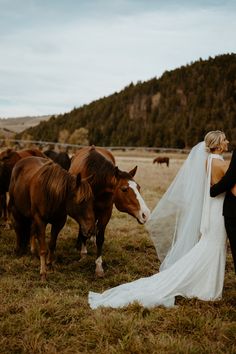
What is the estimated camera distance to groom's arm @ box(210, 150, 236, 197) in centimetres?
546

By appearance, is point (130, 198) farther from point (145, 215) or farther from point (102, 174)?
point (102, 174)

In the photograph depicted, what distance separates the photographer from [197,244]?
6.14 meters

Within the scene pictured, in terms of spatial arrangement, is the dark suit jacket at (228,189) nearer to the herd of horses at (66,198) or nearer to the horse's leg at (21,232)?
the herd of horses at (66,198)

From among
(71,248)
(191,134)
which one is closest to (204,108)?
(191,134)

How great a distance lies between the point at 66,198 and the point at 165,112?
88764 millimetres

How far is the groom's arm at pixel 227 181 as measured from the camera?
5461 millimetres

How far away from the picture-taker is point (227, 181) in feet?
18.3

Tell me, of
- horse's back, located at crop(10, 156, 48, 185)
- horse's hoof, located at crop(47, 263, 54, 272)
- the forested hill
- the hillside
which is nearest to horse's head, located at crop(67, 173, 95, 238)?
horse's hoof, located at crop(47, 263, 54, 272)

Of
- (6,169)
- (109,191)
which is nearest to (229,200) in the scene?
(109,191)

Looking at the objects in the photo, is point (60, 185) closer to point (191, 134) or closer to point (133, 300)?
point (133, 300)

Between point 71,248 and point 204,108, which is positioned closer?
point 71,248

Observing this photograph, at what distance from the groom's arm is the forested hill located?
70.5 metres

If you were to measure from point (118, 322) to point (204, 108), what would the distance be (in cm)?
8673

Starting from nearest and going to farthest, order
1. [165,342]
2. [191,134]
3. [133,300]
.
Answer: [165,342]
[133,300]
[191,134]
